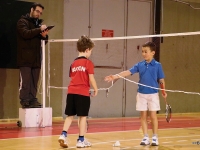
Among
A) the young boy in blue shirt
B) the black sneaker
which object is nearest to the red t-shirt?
the young boy in blue shirt

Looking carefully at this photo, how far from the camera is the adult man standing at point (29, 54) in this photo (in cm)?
924

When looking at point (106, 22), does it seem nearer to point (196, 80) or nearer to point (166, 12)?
point (166, 12)

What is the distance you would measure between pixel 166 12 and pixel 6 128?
24.6 feet

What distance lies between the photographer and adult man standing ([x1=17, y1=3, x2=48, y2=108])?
30.3 ft

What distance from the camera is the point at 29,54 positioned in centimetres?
927

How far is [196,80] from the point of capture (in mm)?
14984

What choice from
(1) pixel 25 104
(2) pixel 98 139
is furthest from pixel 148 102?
(1) pixel 25 104

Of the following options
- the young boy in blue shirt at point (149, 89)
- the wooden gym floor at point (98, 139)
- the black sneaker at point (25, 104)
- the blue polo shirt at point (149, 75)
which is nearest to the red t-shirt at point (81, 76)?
the young boy in blue shirt at point (149, 89)

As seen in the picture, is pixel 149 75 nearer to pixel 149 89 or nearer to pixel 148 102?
pixel 149 89

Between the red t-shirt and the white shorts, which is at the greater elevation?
the red t-shirt

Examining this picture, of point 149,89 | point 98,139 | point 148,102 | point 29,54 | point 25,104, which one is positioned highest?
point 29,54

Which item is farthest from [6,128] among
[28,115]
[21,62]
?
[21,62]

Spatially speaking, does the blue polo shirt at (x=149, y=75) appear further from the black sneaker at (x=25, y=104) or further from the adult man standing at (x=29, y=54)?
the black sneaker at (x=25, y=104)

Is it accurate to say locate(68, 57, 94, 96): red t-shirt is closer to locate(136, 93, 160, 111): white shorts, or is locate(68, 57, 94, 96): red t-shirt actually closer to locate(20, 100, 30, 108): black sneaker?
locate(136, 93, 160, 111): white shorts
